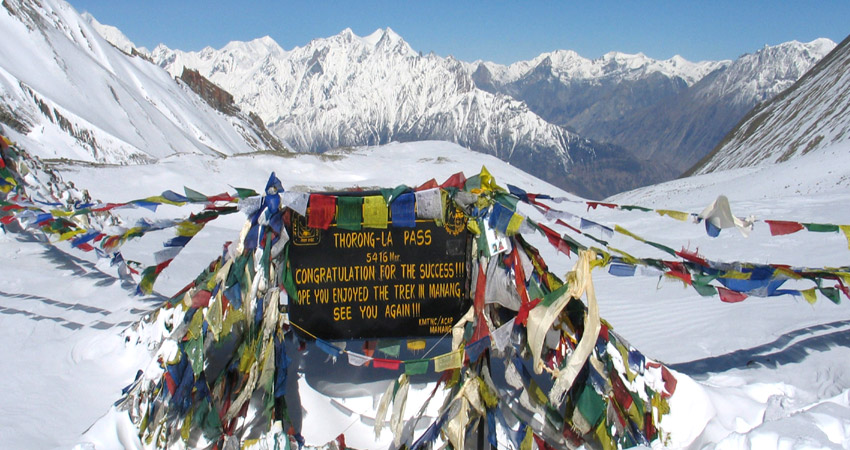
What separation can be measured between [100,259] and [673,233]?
1344cm

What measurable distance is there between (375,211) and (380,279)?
0.66 m

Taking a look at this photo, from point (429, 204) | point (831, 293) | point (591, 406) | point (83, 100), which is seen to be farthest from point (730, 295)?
point (83, 100)

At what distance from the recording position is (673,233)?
16.3 m

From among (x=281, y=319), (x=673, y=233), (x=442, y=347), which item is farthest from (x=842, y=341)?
(x=673, y=233)

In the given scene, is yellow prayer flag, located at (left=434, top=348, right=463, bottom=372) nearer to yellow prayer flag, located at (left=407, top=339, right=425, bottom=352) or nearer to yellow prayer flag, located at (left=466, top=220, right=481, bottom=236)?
yellow prayer flag, located at (left=407, top=339, right=425, bottom=352)

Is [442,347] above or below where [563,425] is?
above

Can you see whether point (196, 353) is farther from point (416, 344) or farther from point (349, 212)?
point (416, 344)

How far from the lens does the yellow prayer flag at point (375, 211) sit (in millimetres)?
5586

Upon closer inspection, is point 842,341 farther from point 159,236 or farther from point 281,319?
point 159,236

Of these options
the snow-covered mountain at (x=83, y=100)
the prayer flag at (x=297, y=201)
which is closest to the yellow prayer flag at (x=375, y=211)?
the prayer flag at (x=297, y=201)

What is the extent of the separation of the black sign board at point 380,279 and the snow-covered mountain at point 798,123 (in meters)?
64.0

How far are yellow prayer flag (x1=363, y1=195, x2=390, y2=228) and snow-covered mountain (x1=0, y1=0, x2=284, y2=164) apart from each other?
44.4 metres

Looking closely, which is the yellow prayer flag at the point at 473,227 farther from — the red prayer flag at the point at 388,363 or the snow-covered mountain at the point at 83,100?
the snow-covered mountain at the point at 83,100

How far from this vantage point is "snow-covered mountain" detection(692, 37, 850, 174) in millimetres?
66312
